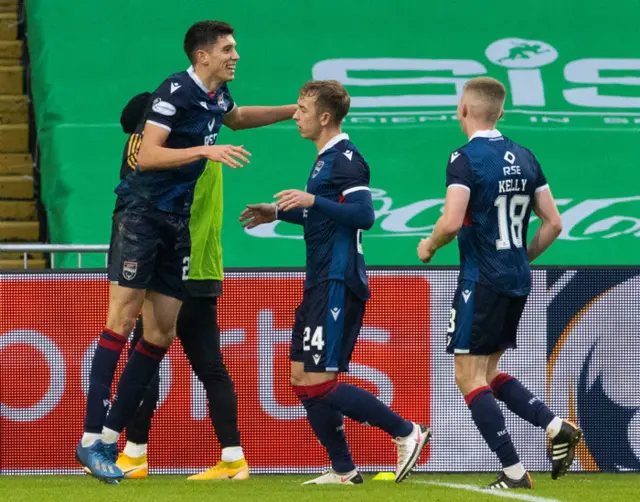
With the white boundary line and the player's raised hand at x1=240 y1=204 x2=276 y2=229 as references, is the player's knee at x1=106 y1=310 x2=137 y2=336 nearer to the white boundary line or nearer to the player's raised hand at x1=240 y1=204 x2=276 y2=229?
the player's raised hand at x1=240 y1=204 x2=276 y2=229

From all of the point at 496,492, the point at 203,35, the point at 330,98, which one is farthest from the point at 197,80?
the point at 496,492

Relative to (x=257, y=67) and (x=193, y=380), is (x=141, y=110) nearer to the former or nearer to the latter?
(x=193, y=380)

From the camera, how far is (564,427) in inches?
220

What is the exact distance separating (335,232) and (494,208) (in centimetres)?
73

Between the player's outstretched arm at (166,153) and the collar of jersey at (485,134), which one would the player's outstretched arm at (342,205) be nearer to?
the player's outstretched arm at (166,153)

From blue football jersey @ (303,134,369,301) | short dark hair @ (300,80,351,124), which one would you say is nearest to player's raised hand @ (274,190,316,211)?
blue football jersey @ (303,134,369,301)

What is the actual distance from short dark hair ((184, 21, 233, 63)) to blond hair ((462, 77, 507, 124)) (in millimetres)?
1210

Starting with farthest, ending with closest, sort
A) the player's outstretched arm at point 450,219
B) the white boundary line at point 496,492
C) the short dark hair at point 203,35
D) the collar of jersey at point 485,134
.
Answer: the short dark hair at point 203,35 < the collar of jersey at point 485,134 < the player's outstretched arm at point 450,219 < the white boundary line at point 496,492

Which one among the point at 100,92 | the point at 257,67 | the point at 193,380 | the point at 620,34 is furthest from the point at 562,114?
the point at 193,380

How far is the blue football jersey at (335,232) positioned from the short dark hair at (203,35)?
2.50 ft

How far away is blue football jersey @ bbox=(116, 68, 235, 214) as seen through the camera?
19.4 feet

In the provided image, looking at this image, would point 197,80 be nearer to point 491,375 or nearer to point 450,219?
point 450,219

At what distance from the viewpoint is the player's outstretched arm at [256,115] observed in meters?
6.72

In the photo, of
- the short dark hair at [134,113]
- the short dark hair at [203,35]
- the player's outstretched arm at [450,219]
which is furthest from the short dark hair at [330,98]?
the short dark hair at [134,113]
